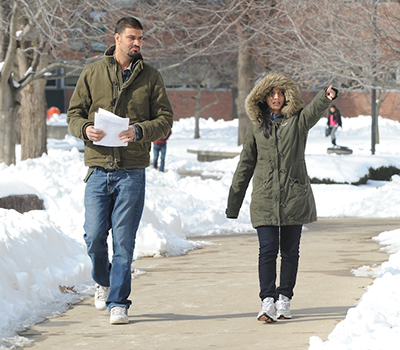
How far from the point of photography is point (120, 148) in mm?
5344

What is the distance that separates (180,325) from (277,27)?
1259 centimetres

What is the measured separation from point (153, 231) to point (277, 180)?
379cm

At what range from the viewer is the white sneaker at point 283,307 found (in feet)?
17.9

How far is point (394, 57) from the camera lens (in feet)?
48.0

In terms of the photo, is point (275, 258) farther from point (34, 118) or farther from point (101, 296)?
point (34, 118)

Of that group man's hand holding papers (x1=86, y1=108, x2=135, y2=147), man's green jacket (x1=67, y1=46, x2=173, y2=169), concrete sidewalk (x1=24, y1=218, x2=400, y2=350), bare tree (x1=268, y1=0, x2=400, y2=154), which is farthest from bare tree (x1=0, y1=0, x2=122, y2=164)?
man's hand holding papers (x1=86, y1=108, x2=135, y2=147)

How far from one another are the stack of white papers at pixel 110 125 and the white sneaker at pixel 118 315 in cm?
117

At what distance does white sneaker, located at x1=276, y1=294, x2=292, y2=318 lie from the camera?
5469 mm

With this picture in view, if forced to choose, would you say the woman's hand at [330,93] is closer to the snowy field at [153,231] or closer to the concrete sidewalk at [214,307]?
the snowy field at [153,231]

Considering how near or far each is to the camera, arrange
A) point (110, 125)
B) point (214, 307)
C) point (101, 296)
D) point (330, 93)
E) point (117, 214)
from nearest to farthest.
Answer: point (110, 125) < point (330, 93) < point (117, 214) < point (101, 296) < point (214, 307)

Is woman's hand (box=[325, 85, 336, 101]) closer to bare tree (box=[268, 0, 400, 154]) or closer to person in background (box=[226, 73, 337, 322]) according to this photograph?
person in background (box=[226, 73, 337, 322])

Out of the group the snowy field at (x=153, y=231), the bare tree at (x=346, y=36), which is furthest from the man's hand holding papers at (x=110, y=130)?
the bare tree at (x=346, y=36)

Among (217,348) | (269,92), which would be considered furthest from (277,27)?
(217,348)

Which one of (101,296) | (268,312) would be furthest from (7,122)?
(268,312)
